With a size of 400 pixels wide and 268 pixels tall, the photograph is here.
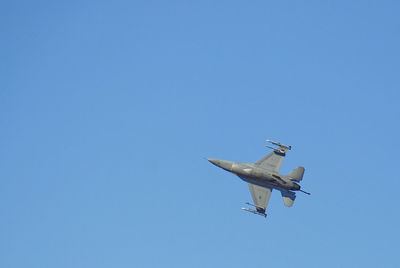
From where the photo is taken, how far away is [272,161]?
4803 inches

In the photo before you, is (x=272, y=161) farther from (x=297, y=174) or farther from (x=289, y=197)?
(x=289, y=197)

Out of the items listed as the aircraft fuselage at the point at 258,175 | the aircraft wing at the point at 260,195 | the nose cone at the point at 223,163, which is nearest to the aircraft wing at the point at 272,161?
the aircraft fuselage at the point at 258,175

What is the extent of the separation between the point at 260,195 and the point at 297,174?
892 cm

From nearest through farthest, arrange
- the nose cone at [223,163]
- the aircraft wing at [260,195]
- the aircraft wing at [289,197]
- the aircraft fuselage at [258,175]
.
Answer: the aircraft fuselage at [258,175], the aircraft wing at [289,197], the nose cone at [223,163], the aircraft wing at [260,195]

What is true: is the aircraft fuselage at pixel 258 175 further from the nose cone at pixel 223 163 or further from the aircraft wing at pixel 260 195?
the aircraft wing at pixel 260 195

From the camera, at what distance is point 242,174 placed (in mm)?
119312

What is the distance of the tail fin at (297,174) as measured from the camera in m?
119

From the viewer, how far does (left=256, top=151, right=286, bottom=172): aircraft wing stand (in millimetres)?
121381

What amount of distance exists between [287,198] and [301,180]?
4787 millimetres

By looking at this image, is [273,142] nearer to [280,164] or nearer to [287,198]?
[280,164]

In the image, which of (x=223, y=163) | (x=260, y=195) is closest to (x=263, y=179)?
(x=260, y=195)

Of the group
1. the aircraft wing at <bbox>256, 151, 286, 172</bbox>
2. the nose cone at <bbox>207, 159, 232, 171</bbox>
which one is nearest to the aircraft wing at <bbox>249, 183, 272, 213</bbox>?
the aircraft wing at <bbox>256, 151, 286, 172</bbox>

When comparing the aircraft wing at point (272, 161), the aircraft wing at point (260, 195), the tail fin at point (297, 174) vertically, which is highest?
the aircraft wing at point (272, 161)

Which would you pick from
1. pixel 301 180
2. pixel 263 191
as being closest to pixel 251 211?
pixel 263 191
